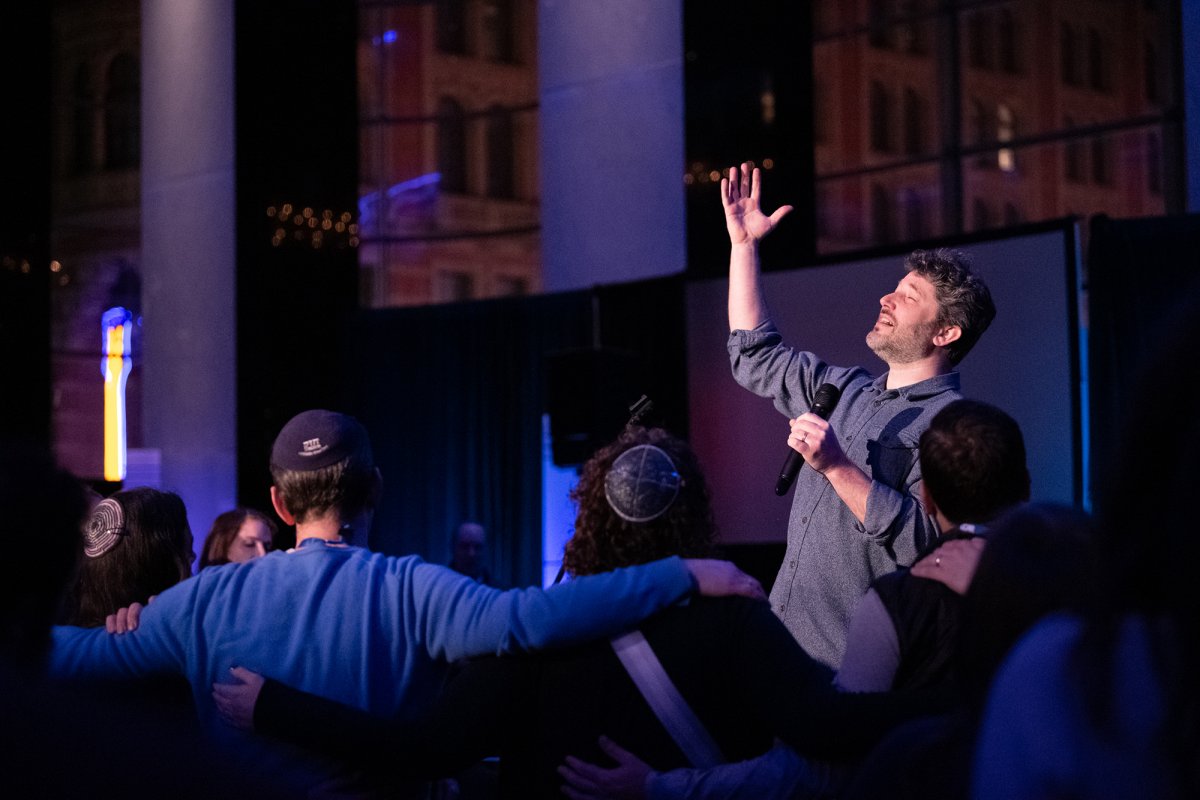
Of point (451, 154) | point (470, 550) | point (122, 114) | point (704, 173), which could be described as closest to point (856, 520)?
point (704, 173)

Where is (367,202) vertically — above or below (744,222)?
above

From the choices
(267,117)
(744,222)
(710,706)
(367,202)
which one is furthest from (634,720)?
(367,202)

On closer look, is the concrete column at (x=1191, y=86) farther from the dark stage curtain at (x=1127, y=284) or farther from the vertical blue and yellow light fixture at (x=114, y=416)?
the vertical blue and yellow light fixture at (x=114, y=416)

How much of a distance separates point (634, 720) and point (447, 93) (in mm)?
13036

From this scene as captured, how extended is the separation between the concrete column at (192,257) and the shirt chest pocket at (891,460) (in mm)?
6717

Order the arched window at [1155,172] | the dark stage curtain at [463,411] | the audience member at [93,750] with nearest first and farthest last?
the audience member at [93,750], the arched window at [1155,172], the dark stage curtain at [463,411]

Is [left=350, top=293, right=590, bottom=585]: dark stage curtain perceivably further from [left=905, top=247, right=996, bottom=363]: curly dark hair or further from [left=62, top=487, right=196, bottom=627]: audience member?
[left=62, top=487, right=196, bottom=627]: audience member

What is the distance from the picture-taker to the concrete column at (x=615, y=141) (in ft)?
26.1

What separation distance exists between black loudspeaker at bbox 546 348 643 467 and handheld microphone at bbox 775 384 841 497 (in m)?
3.90

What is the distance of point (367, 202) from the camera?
39.9 ft

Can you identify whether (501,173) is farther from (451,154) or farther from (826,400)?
(826,400)

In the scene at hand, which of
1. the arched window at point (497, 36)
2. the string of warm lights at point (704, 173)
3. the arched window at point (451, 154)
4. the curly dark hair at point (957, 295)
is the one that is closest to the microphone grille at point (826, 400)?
the curly dark hair at point (957, 295)

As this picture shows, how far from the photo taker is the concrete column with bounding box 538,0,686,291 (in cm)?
796

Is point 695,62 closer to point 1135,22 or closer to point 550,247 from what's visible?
point 550,247
